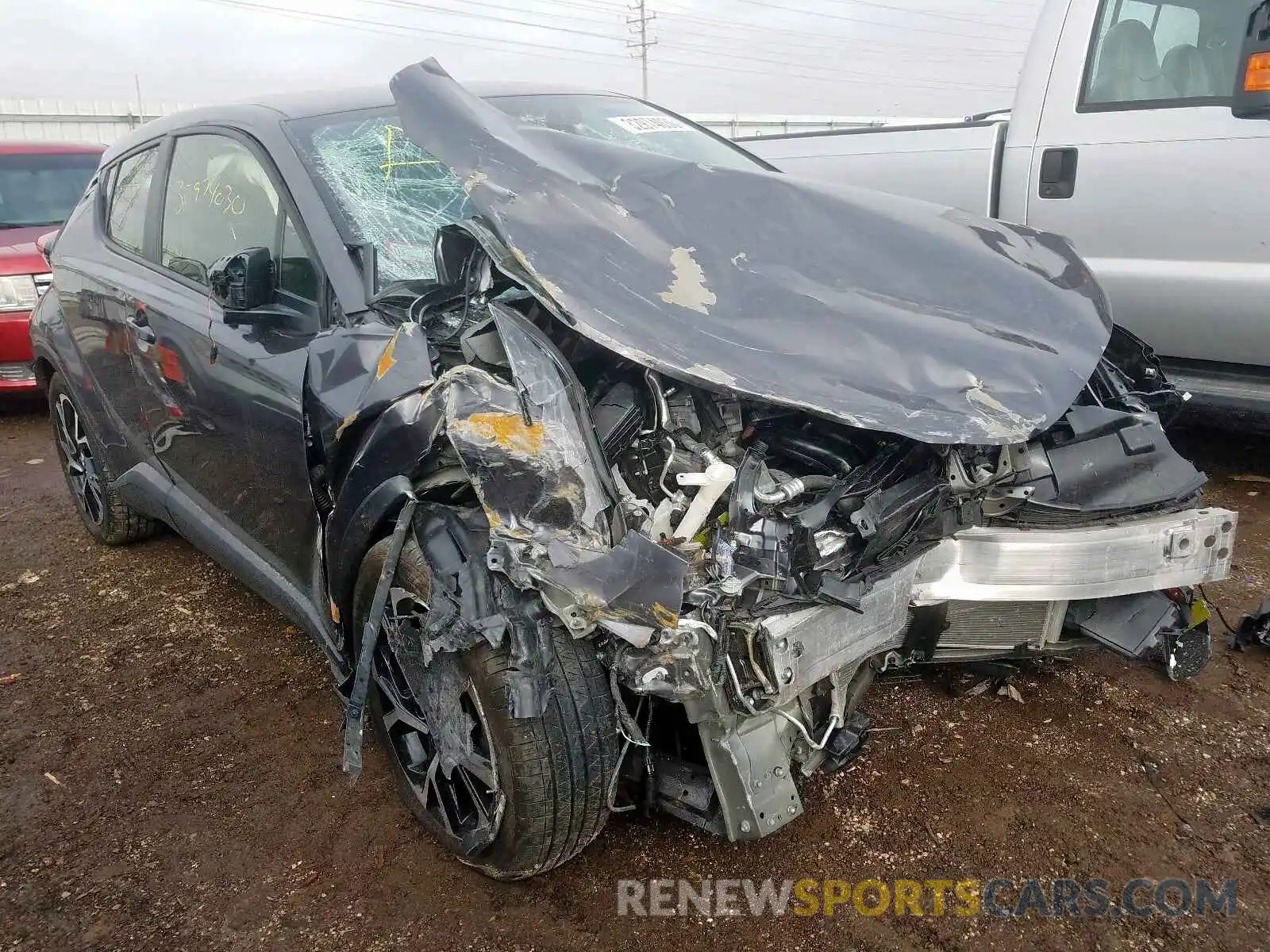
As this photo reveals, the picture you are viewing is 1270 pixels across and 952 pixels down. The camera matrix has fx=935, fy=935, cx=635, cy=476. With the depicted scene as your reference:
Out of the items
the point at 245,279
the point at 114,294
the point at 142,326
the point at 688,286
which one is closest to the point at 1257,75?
the point at 688,286

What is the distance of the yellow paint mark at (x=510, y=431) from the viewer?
1868 millimetres

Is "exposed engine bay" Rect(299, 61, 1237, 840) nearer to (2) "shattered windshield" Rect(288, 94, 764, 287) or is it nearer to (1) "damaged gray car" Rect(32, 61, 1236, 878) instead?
(1) "damaged gray car" Rect(32, 61, 1236, 878)

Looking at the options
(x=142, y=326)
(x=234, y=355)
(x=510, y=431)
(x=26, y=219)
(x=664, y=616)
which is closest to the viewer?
(x=664, y=616)

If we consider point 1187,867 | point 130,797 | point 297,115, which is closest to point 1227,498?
point 1187,867

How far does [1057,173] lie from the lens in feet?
13.0

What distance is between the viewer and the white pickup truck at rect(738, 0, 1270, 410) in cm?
356

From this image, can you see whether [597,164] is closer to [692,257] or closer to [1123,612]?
[692,257]

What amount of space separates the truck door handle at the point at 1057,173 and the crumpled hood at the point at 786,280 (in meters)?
1.57

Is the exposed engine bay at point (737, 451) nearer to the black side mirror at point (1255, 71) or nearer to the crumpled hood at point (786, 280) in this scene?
the crumpled hood at point (786, 280)

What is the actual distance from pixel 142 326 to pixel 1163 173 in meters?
3.84

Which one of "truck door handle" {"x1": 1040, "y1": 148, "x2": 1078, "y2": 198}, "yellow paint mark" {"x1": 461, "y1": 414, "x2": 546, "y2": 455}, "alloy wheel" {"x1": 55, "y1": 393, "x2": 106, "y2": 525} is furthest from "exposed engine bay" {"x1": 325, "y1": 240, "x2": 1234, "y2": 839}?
"alloy wheel" {"x1": 55, "y1": 393, "x2": 106, "y2": 525}

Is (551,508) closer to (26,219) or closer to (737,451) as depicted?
(737,451)

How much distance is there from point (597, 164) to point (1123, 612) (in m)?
1.77

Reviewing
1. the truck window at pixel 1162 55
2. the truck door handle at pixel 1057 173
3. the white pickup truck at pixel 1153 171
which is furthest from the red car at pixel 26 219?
the truck window at pixel 1162 55
